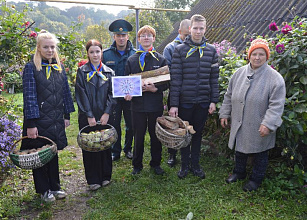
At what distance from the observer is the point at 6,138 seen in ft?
11.4

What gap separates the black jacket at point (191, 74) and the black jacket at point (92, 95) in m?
0.86

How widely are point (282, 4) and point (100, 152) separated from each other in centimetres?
551

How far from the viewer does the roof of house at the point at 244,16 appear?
19.1 feet

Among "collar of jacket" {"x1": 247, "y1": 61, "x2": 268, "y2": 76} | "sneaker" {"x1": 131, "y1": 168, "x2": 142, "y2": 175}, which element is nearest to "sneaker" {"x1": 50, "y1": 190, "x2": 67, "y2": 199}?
"sneaker" {"x1": 131, "y1": 168, "x2": 142, "y2": 175}

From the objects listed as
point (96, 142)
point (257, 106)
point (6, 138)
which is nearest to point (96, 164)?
point (96, 142)

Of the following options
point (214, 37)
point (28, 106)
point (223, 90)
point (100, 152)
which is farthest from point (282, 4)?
point (28, 106)

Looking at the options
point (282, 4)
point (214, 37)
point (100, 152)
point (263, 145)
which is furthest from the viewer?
point (214, 37)

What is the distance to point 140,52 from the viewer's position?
379cm

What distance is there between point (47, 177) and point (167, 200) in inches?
62.4

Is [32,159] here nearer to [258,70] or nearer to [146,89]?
[146,89]

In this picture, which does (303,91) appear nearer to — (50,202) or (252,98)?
(252,98)

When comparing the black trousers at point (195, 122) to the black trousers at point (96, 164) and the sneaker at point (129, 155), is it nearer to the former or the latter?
the black trousers at point (96, 164)

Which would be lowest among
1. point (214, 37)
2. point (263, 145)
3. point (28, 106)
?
point (263, 145)

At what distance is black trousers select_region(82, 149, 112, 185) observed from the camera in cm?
366
